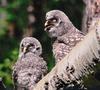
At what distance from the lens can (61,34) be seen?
24.6ft

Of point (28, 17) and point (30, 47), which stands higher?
point (30, 47)

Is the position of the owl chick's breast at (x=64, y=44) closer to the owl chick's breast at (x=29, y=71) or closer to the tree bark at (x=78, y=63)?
the owl chick's breast at (x=29, y=71)

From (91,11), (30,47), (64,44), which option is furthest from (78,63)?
(91,11)

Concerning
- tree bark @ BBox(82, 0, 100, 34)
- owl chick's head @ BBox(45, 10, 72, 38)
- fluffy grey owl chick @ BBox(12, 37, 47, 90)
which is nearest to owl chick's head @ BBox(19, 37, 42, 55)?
fluffy grey owl chick @ BBox(12, 37, 47, 90)

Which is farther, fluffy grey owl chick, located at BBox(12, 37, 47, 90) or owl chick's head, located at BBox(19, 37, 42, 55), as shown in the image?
owl chick's head, located at BBox(19, 37, 42, 55)

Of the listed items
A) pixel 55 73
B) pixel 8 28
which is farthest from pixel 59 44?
pixel 8 28

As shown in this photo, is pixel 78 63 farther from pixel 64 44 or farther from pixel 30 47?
pixel 30 47

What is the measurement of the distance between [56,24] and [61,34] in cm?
16

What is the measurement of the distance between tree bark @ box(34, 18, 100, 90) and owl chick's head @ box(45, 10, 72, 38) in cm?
178

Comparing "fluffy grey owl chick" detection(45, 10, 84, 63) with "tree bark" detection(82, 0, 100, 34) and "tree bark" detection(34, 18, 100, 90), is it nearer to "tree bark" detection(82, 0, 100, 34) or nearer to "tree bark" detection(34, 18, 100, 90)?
"tree bark" detection(82, 0, 100, 34)

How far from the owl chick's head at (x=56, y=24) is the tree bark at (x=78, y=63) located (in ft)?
5.85

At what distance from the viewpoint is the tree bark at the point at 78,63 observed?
489cm

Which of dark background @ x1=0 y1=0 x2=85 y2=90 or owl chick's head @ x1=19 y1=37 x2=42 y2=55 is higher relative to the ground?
owl chick's head @ x1=19 y1=37 x2=42 y2=55

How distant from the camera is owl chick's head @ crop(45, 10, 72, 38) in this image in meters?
7.47
